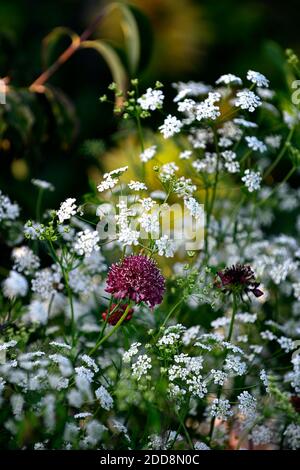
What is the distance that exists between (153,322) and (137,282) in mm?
358

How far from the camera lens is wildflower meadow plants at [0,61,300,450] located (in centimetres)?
104

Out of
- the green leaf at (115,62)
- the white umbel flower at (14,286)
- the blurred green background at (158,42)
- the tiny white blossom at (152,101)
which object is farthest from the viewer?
the blurred green background at (158,42)

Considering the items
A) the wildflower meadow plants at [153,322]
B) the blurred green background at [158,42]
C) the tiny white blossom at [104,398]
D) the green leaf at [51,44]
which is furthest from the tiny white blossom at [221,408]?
the blurred green background at [158,42]

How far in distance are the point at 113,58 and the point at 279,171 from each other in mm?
1510

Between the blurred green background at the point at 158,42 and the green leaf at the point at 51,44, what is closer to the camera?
the green leaf at the point at 51,44

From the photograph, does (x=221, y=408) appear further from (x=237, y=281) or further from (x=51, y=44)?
(x=51, y=44)

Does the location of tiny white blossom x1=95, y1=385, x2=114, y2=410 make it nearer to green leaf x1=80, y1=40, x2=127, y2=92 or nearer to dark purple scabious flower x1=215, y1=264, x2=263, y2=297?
dark purple scabious flower x1=215, y1=264, x2=263, y2=297

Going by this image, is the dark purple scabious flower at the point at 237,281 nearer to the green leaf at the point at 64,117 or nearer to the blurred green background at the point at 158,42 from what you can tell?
the green leaf at the point at 64,117

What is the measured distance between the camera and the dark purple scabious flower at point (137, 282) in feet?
3.39

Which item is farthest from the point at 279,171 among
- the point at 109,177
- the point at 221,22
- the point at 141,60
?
the point at 109,177

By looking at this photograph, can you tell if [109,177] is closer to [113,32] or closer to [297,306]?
[297,306]

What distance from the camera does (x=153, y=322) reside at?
1378mm

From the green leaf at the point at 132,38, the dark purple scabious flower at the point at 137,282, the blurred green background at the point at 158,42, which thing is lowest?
the dark purple scabious flower at the point at 137,282

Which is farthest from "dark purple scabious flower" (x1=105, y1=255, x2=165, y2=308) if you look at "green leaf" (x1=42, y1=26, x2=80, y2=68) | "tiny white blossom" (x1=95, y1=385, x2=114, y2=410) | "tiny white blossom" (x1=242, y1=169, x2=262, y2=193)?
"green leaf" (x1=42, y1=26, x2=80, y2=68)
